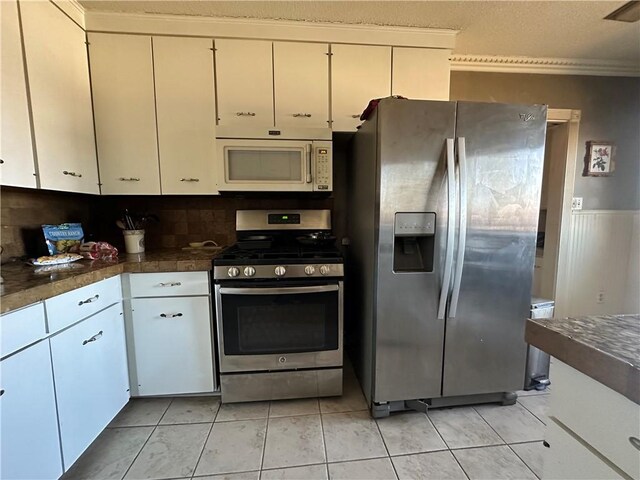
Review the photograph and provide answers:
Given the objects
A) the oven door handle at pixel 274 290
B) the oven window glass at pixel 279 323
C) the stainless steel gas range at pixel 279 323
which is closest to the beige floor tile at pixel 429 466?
the stainless steel gas range at pixel 279 323

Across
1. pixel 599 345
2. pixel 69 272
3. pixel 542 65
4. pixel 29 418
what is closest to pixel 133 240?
pixel 69 272

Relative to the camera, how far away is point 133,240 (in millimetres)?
1932

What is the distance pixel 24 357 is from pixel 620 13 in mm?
3543

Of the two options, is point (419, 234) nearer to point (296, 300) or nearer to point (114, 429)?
point (296, 300)

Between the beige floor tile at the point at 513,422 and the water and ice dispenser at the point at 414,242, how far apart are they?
3.20 feet

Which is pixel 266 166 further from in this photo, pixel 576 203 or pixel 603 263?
pixel 603 263

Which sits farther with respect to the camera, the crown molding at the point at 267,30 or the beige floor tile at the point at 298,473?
the crown molding at the point at 267,30

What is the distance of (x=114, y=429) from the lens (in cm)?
158

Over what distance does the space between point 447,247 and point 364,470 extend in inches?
45.3

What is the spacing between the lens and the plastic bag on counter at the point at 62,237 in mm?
1656

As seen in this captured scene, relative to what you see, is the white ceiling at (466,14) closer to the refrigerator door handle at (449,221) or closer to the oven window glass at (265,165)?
the oven window glass at (265,165)

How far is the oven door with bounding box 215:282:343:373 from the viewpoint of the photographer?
165 centimetres

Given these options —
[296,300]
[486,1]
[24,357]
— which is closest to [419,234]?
[296,300]

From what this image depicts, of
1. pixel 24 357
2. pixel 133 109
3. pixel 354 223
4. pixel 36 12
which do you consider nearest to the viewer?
pixel 24 357
